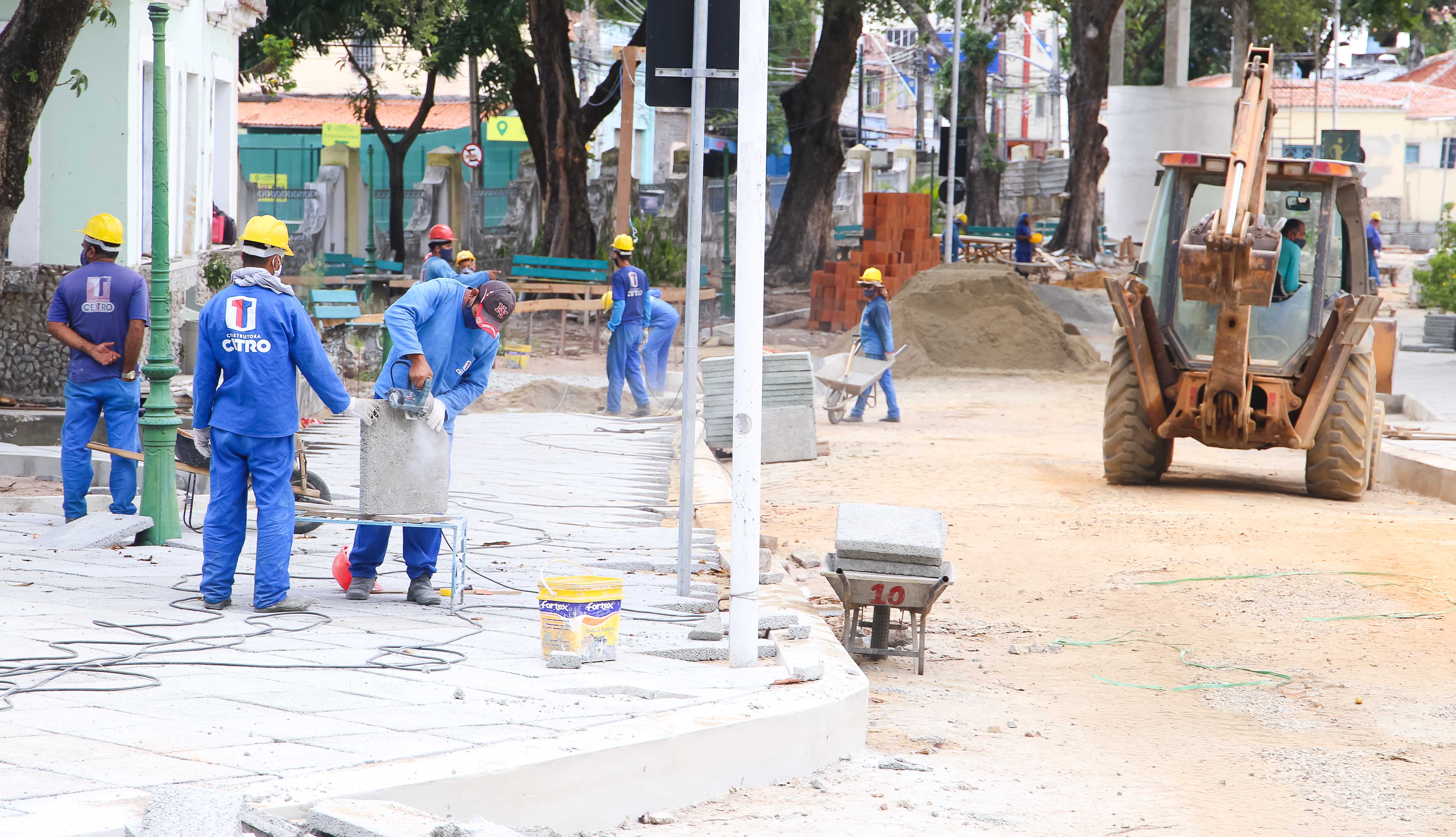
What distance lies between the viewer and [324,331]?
58.0 feet

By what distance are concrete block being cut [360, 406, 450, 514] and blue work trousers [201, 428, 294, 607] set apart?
13.5 inches

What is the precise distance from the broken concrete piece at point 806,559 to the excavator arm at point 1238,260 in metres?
3.61

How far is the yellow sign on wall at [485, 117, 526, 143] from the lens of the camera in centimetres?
4219

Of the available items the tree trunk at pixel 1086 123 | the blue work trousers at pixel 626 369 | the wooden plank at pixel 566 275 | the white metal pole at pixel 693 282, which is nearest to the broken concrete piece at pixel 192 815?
the white metal pole at pixel 693 282

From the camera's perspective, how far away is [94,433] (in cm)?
884

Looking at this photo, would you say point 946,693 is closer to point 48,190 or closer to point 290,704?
point 290,704

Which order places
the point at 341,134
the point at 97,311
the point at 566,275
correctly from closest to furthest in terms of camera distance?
the point at 97,311 → the point at 566,275 → the point at 341,134

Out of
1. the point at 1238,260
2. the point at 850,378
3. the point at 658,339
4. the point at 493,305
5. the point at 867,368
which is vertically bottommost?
the point at 850,378

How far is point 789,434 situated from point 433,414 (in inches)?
295

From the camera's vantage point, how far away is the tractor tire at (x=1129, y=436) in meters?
12.5

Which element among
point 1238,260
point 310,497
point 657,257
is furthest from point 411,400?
point 657,257

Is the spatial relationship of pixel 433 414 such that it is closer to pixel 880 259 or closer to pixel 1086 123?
pixel 880 259

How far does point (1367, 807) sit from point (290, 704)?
11.6 feet

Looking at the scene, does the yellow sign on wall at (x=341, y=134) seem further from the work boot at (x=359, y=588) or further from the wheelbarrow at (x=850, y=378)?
the work boot at (x=359, y=588)
